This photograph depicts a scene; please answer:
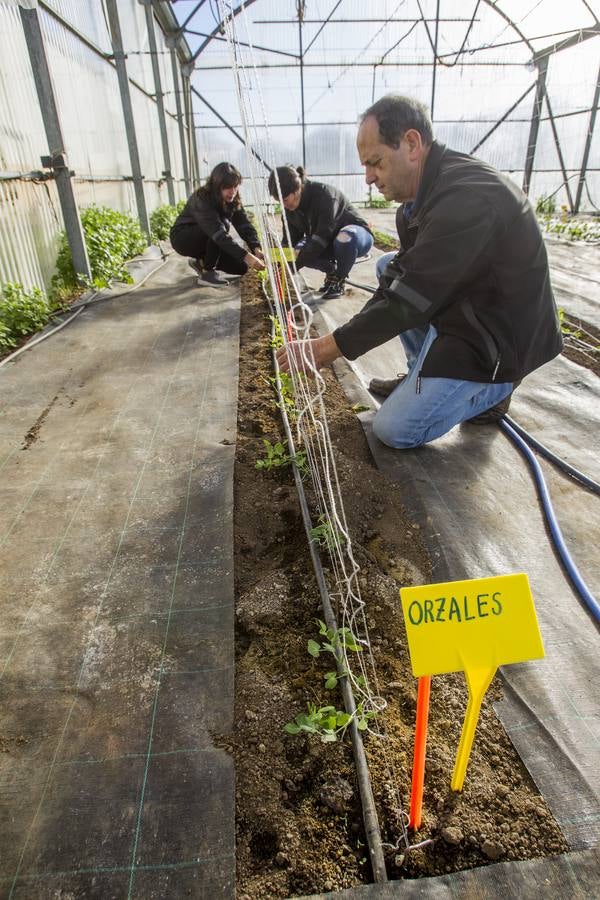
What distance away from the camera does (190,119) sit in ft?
40.2

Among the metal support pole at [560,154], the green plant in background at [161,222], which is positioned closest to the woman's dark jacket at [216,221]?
the green plant in background at [161,222]

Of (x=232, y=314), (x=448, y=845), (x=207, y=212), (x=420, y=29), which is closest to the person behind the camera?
(x=448, y=845)

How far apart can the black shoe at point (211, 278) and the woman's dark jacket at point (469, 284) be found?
3145 millimetres

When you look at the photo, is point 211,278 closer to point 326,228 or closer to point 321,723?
point 326,228

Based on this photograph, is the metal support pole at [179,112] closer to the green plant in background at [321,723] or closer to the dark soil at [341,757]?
the dark soil at [341,757]

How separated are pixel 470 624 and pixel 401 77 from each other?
14.6m

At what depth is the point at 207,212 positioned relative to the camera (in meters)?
4.46

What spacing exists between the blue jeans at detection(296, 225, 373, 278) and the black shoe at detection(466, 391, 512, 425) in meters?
2.42

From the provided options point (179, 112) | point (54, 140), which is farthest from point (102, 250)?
point (179, 112)

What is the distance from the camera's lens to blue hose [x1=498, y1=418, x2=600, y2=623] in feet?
5.02

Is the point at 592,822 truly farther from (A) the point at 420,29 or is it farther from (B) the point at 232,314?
(A) the point at 420,29

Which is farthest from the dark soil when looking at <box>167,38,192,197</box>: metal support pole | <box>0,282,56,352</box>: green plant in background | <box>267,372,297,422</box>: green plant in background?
<box>167,38,192,197</box>: metal support pole

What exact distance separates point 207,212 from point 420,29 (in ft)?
33.5

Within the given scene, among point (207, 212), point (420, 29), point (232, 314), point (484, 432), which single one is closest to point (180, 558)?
point (484, 432)
